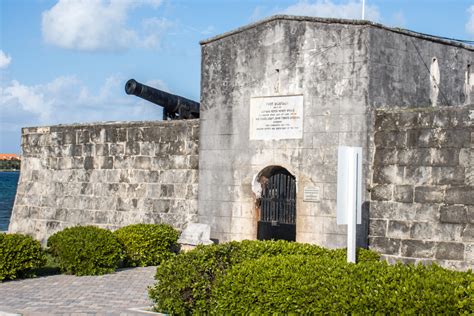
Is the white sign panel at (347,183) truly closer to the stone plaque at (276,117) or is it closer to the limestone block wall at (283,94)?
the limestone block wall at (283,94)

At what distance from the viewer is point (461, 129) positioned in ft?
42.0

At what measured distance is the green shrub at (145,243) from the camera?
15.8m

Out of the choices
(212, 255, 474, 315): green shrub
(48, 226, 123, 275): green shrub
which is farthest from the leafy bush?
(48, 226, 123, 275): green shrub

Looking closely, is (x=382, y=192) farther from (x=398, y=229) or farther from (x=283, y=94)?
(x=283, y=94)

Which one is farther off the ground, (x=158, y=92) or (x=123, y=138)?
(x=158, y=92)

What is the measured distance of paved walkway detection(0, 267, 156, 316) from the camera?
1069 centimetres

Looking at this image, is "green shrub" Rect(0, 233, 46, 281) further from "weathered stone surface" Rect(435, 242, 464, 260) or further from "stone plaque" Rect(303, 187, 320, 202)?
"weathered stone surface" Rect(435, 242, 464, 260)

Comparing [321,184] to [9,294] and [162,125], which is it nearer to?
[162,125]

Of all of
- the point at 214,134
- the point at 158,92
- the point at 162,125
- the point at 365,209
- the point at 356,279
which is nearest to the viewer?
the point at 356,279

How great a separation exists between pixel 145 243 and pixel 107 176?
3.17 m

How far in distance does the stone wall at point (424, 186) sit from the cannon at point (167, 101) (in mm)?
7199

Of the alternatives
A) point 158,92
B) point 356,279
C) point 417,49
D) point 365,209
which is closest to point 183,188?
point 158,92

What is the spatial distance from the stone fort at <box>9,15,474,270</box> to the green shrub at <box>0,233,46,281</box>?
12.6 feet

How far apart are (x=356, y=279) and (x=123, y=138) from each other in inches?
422
